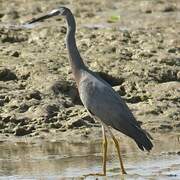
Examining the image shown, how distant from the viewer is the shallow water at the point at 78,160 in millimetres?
9508

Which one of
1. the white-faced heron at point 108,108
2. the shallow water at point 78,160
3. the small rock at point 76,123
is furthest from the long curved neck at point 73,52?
the small rock at point 76,123

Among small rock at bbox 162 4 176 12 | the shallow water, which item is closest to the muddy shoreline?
the shallow water

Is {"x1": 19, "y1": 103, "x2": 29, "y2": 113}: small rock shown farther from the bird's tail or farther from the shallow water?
the bird's tail

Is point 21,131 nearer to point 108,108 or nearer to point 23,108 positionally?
point 23,108

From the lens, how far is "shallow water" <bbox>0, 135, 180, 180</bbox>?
31.2 ft

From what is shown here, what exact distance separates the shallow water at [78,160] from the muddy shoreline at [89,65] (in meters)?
0.52

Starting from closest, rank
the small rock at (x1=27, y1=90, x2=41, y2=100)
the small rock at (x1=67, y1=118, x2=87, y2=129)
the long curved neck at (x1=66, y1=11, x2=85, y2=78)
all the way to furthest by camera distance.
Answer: the long curved neck at (x1=66, y1=11, x2=85, y2=78) < the small rock at (x1=67, y1=118, x2=87, y2=129) < the small rock at (x1=27, y1=90, x2=41, y2=100)

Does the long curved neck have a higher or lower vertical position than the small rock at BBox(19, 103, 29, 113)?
higher

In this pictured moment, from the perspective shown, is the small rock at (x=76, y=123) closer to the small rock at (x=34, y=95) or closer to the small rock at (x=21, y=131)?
the small rock at (x=21, y=131)

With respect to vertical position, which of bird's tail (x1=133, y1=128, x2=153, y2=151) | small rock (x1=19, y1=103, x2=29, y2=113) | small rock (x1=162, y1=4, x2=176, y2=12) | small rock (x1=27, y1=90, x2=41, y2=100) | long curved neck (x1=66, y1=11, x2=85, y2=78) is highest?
long curved neck (x1=66, y1=11, x2=85, y2=78)

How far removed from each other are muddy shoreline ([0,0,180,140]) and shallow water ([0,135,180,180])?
20.5 inches

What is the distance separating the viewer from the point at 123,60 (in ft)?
46.0

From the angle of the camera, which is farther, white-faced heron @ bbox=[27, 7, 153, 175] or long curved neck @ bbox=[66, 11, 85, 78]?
long curved neck @ bbox=[66, 11, 85, 78]

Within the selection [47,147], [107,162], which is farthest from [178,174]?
[47,147]
